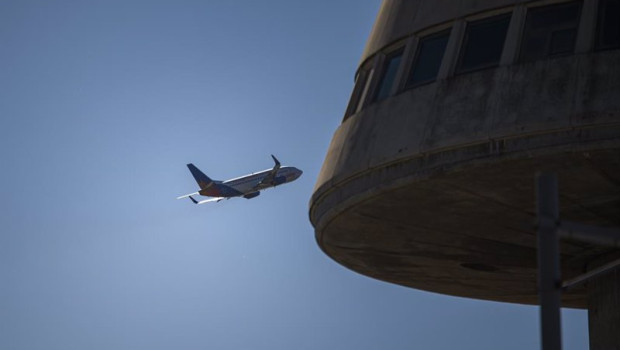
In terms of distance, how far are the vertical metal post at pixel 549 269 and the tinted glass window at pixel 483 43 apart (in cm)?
1144

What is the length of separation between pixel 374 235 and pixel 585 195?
5.44 meters

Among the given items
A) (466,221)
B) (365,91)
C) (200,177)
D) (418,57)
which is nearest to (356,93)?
(365,91)

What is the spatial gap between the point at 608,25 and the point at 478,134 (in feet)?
10.1

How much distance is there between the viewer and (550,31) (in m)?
20.5

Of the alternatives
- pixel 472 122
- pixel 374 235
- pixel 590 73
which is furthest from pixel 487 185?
pixel 374 235

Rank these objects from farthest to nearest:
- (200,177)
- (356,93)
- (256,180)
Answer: (200,177) → (256,180) → (356,93)

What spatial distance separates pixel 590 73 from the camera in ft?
63.8

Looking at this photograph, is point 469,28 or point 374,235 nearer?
point 469,28

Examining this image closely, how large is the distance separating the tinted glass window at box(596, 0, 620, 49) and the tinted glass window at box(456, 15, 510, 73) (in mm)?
1786

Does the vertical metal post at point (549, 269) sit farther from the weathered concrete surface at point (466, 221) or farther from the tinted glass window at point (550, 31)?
the tinted glass window at point (550, 31)

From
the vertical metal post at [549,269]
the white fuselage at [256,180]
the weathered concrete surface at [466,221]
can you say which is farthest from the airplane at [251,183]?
the vertical metal post at [549,269]

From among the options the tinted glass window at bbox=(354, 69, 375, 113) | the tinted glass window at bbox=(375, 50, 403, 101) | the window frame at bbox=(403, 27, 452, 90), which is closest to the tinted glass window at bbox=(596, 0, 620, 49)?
the window frame at bbox=(403, 27, 452, 90)

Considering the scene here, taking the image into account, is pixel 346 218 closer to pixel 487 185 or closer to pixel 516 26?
pixel 487 185

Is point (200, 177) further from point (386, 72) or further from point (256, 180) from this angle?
point (386, 72)
